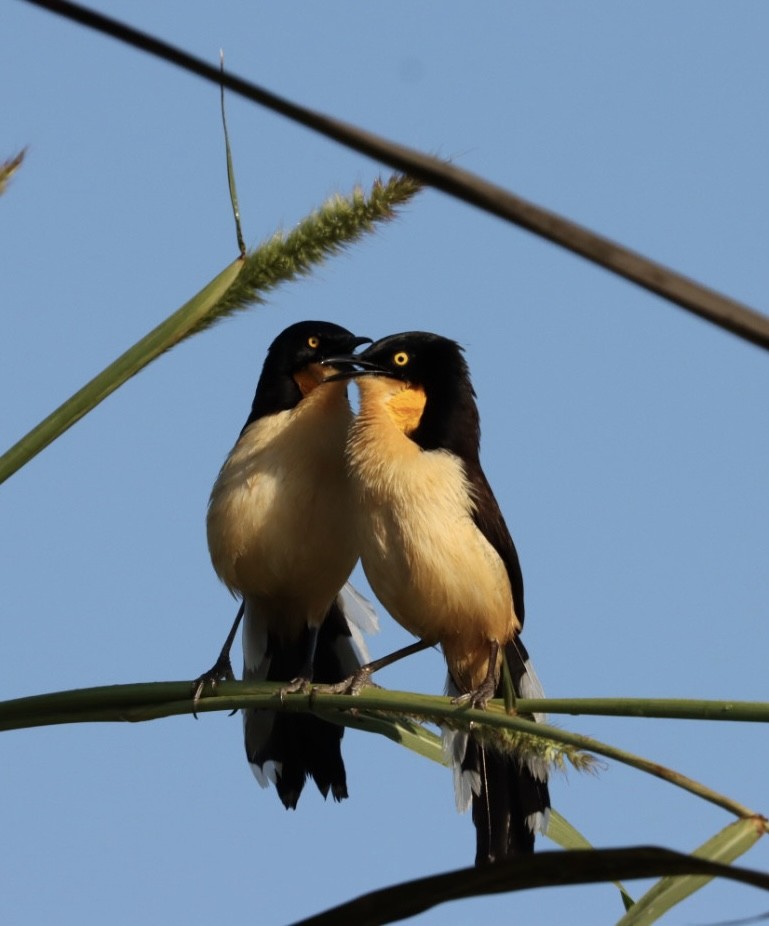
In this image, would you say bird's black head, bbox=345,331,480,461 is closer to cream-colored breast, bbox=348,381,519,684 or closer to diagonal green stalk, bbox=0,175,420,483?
cream-colored breast, bbox=348,381,519,684

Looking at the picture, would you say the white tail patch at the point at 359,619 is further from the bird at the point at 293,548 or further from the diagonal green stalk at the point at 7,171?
the diagonal green stalk at the point at 7,171

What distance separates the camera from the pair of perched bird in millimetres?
4668

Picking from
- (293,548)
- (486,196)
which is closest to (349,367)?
(293,548)

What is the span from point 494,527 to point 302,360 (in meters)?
1.17

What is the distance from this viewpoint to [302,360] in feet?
18.1

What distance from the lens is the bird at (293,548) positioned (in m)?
5.14

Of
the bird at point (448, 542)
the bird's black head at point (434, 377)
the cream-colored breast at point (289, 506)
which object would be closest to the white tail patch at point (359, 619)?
the cream-colored breast at point (289, 506)

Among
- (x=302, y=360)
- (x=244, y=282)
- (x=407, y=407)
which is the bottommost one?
(x=244, y=282)

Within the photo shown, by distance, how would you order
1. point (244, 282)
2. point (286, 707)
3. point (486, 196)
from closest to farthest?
point (486, 196)
point (244, 282)
point (286, 707)

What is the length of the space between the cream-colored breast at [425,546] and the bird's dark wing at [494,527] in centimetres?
4

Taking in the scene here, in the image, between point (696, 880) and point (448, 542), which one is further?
point (448, 542)

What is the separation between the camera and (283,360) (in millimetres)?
5539

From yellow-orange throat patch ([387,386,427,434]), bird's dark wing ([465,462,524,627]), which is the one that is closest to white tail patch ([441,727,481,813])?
bird's dark wing ([465,462,524,627])

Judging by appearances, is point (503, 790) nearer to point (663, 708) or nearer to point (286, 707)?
point (286, 707)
